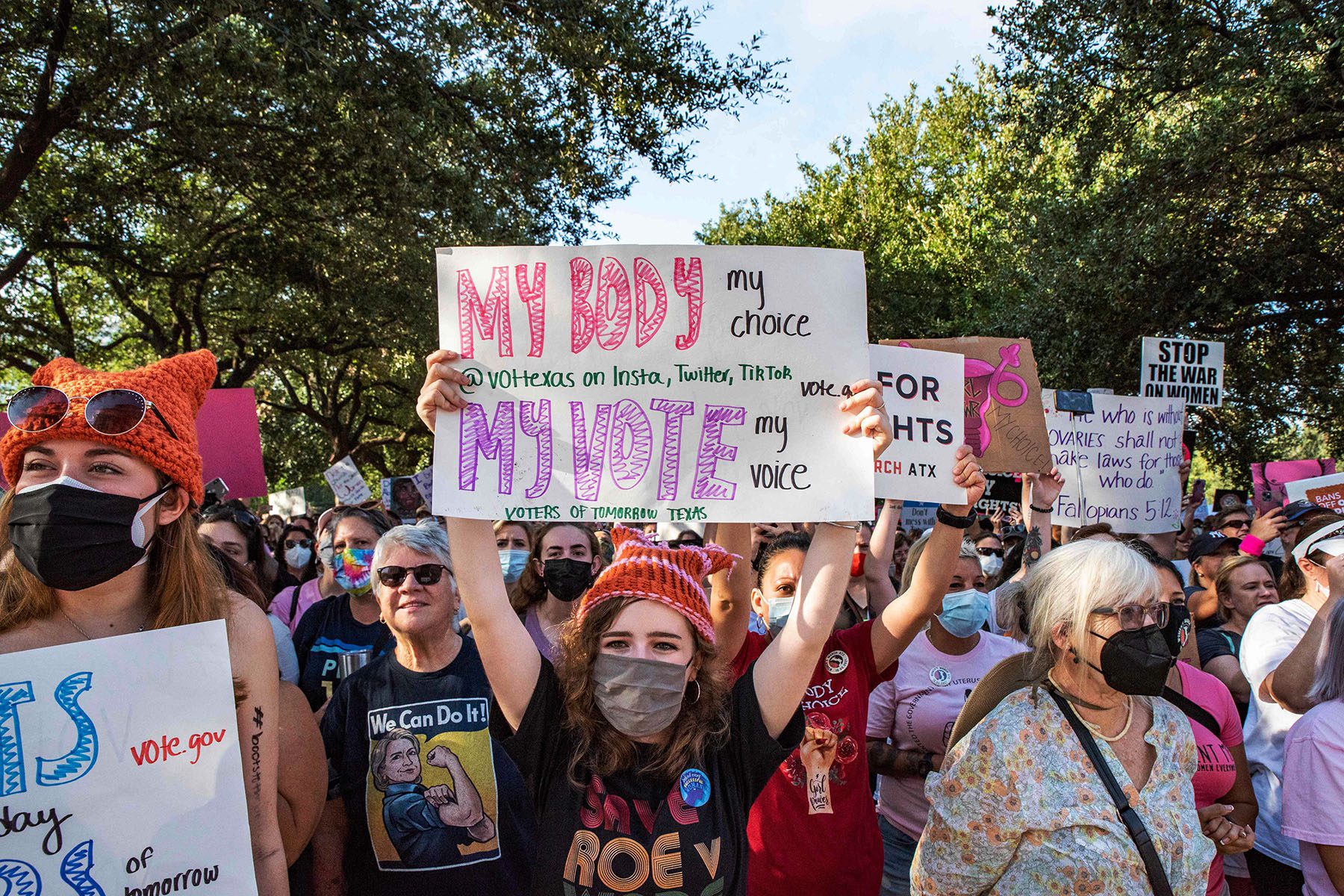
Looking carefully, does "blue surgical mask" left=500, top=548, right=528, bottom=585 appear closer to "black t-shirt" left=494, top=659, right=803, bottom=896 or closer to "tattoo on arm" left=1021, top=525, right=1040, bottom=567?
"tattoo on arm" left=1021, top=525, right=1040, bottom=567

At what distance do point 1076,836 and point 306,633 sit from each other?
10.3 ft

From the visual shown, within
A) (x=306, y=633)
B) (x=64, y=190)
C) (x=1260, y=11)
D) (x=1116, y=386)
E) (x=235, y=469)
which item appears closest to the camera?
(x=306, y=633)

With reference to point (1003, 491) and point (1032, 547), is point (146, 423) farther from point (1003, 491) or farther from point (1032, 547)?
point (1003, 491)

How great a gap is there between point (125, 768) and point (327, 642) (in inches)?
81.2

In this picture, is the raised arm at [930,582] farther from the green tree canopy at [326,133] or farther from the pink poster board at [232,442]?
the green tree canopy at [326,133]

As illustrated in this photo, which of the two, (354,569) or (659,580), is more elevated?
(659,580)

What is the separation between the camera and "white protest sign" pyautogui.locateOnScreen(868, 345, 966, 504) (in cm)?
351

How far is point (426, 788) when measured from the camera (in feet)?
10.4

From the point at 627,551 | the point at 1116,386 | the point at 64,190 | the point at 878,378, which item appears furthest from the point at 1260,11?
the point at 64,190

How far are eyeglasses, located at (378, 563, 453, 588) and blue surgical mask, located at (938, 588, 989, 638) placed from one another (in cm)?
223

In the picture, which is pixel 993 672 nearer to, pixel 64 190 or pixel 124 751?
pixel 124 751

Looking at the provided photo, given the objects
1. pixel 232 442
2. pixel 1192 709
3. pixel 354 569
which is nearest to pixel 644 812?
pixel 1192 709

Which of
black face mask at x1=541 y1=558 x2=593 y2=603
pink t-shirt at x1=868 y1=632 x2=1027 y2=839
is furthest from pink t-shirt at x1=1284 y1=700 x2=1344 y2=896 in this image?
black face mask at x1=541 y1=558 x2=593 y2=603

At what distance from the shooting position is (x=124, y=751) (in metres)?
2.15
